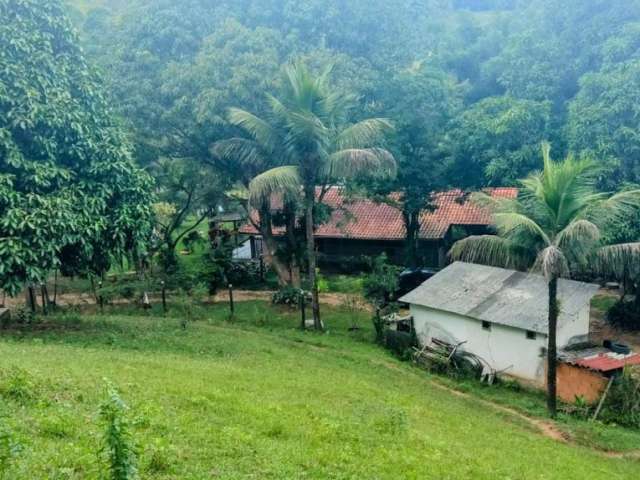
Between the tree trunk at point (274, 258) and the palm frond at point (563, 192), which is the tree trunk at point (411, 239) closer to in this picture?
the tree trunk at point (274, 258)

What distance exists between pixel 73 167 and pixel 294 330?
9.32 metres

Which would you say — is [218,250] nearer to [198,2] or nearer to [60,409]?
[198,2]

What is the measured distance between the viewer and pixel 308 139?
18406 mm

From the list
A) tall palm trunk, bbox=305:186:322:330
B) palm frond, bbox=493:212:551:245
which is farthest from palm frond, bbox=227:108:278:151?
palm frond, bbox=493:212:551:245

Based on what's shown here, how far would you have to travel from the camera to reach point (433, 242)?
30.9 m

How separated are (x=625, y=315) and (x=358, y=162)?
12.1m

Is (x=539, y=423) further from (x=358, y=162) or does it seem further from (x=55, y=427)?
(x=55, y=427)

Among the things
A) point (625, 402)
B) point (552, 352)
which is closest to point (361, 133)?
point (552, 352)

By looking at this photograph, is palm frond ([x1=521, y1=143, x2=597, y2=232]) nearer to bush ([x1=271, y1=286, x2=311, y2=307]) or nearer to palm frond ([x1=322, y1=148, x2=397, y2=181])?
palm frond ([x1=322, y1=148, x2=397, y2=181])

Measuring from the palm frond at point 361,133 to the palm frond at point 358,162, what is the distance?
52 cm

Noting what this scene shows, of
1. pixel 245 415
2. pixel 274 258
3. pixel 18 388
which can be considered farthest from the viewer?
pixel 274 258

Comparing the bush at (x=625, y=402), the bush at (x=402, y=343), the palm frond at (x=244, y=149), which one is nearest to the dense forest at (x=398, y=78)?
the palm frond at (x=244, y=149)

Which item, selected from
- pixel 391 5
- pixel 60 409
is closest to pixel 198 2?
pixel 391 5

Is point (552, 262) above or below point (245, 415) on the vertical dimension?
above
